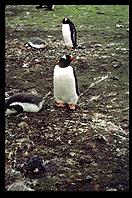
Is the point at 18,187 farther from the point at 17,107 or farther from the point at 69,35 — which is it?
the point at 69,35

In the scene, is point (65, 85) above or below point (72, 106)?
above

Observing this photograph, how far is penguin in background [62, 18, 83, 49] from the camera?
6065mm

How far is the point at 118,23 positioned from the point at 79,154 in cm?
414

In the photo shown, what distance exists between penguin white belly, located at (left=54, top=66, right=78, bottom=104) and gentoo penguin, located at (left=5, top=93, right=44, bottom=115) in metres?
0.29

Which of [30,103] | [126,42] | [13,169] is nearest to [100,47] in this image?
[126,42]

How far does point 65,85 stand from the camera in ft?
14.6

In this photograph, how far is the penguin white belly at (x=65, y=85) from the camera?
174 inches

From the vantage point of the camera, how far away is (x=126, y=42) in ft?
20.5

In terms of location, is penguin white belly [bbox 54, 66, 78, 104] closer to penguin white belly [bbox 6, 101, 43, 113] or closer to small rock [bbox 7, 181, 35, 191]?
penguin white belly [bbox 6, 101, 43, 113]

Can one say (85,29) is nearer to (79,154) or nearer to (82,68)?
(82,68)

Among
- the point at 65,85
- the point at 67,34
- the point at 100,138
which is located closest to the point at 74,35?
the point at 67,34

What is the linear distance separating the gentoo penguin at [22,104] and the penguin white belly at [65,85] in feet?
0.95

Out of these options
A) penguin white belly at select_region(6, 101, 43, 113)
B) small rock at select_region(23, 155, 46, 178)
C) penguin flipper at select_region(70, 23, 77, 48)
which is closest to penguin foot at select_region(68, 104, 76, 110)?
penguin white belly at select_region(6, 101, 43, 113)

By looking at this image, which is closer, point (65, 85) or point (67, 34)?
point (65, 85)
